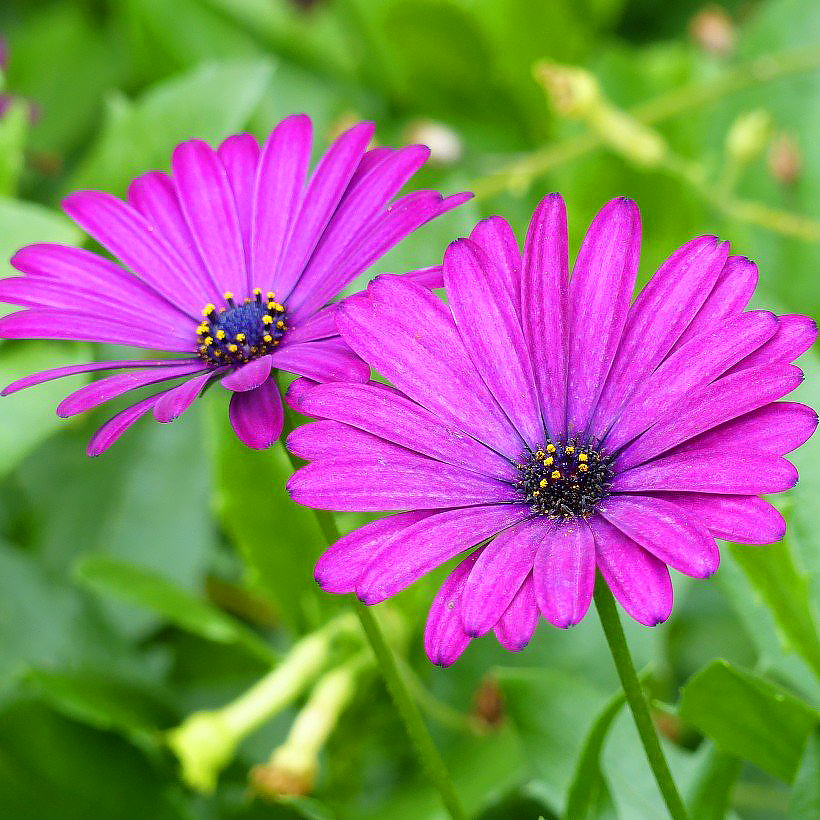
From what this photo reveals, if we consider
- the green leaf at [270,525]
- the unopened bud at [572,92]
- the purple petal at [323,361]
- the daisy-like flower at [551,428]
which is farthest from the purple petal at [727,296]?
the unopened bud at [572,92]

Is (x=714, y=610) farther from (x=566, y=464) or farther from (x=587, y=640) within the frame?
(x=566, y=464)

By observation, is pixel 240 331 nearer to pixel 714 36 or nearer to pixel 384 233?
pixel 384 233

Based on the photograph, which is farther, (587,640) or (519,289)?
(587,640)

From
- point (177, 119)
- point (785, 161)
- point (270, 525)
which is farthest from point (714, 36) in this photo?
point (270, 525)

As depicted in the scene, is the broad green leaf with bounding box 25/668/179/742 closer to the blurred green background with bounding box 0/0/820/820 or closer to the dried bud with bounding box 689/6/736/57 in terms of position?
the blurred green background with bounding box 0/0/820/820

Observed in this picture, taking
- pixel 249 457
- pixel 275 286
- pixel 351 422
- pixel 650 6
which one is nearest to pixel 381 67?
pixel 650 6

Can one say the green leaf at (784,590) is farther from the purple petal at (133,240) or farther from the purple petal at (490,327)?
the purple petal at (133,240)
